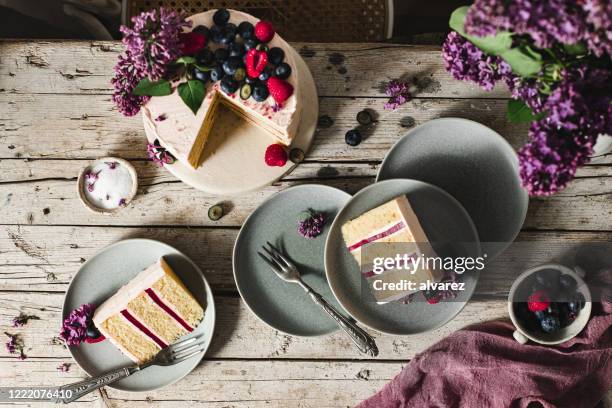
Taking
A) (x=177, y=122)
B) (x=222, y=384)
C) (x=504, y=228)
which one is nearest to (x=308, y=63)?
(x=177, y=122)

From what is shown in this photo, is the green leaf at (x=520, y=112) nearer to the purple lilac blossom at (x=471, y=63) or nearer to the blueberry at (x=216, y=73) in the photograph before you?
the purple lilac blossom at (x=471, y=63)

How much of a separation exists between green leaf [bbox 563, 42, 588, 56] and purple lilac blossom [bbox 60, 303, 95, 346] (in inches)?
57.0

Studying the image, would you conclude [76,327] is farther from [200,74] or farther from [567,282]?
[567,282]

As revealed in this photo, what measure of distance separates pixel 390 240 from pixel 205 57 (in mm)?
724

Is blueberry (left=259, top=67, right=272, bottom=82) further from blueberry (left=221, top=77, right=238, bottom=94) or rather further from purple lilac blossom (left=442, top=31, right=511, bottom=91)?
purple lilac blossom (left=442, top=31, right=511, bottom=91)

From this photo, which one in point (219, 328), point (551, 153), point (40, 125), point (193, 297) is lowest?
point (219, 328)

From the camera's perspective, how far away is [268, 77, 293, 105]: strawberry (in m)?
1.48

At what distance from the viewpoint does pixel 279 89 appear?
1483 millimetres

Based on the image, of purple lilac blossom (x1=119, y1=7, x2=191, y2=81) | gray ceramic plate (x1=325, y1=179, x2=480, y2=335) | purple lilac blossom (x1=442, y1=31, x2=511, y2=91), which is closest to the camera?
purple lilac blossom (x1=442, y1=31, x2=511, y2=91)

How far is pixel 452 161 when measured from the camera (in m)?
1.63

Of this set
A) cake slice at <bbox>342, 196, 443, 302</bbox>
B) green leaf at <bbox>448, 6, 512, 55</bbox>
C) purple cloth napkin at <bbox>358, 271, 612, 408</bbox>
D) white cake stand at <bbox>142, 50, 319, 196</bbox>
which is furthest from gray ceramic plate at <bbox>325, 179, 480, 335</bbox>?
green leaf at <bbox>448, 6, 512, 55</bbox>

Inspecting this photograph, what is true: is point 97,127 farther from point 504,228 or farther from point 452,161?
point 504,228

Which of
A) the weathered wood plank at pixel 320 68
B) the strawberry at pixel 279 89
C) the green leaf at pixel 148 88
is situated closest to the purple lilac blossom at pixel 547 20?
the strawberry at pixel 279 89

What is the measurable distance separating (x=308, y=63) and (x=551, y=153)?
886 millimetres
